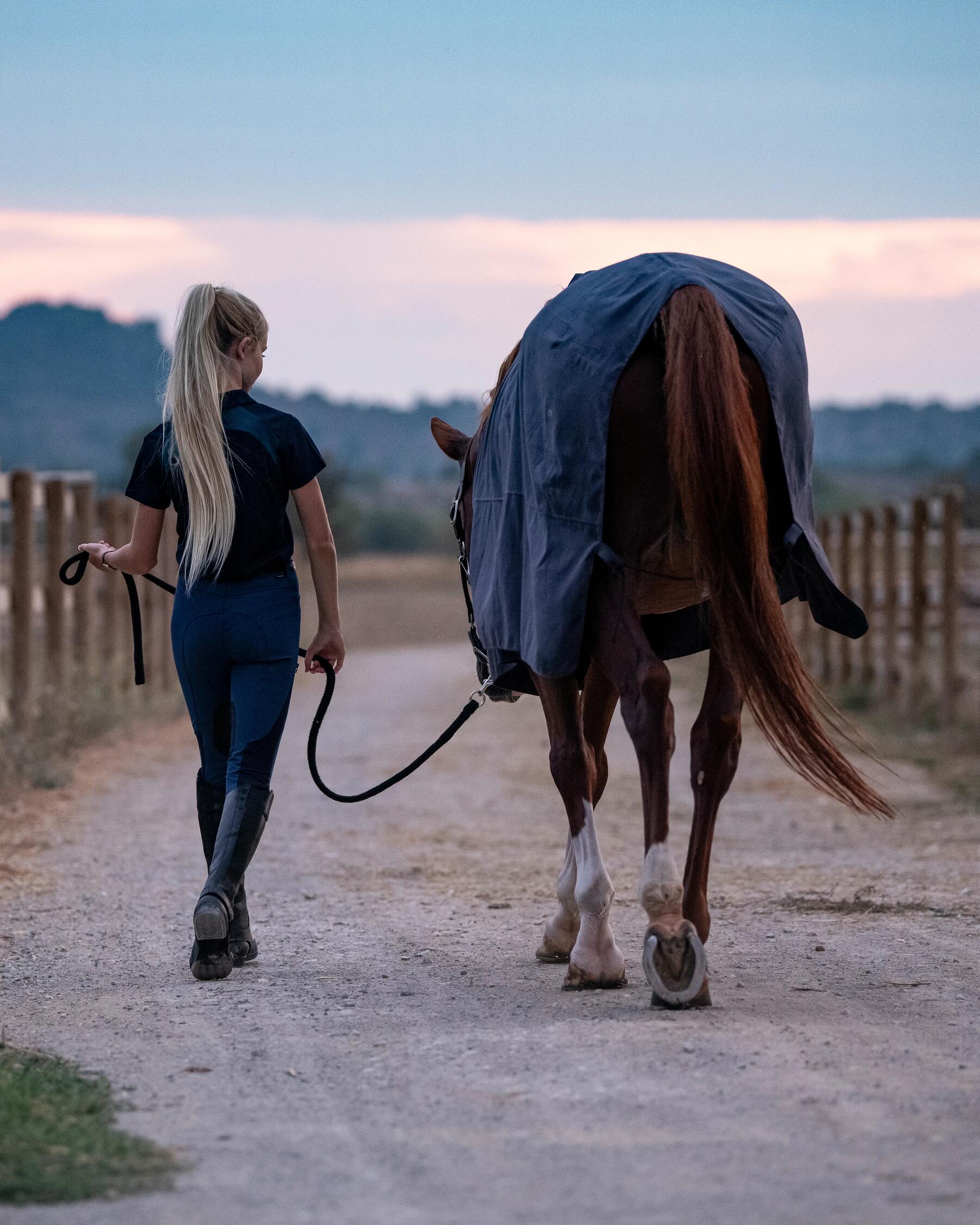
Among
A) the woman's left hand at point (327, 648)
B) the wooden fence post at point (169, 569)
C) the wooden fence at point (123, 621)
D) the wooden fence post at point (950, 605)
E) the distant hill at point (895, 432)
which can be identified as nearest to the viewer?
the woman's left hand at point (327, 648)

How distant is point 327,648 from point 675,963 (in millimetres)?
1497

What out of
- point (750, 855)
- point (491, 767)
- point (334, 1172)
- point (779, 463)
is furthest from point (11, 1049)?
point (491, 767)

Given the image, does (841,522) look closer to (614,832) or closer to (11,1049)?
(614,832)

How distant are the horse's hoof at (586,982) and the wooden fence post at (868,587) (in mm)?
11488

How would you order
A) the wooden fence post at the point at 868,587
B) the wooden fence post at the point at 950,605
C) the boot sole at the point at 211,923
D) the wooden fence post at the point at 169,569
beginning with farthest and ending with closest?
the wooden fence post at the point at 868,587 < the wooden fence post at the point at 169,569 < the wooden fence post at the point at 950,605 < the boot sole at the point at 211,923

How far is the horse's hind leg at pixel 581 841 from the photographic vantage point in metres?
4.10

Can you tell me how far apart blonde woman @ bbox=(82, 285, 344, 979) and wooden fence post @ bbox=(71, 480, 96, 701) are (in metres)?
7.72

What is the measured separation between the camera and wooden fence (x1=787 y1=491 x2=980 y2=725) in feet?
42.4

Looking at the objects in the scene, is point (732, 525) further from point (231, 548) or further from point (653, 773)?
point (231, 548)

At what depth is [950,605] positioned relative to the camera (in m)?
13.0

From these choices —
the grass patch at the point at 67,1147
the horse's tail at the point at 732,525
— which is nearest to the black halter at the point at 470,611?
the horse's tail at the point at 732,525

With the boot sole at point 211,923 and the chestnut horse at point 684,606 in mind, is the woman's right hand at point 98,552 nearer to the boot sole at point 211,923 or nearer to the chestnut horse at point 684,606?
the boot sole at point 211,923

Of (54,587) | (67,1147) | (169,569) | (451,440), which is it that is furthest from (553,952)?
(169,569)

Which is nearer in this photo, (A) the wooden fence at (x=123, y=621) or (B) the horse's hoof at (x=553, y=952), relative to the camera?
(B) the horse's hoof at (x=553, y=952)
